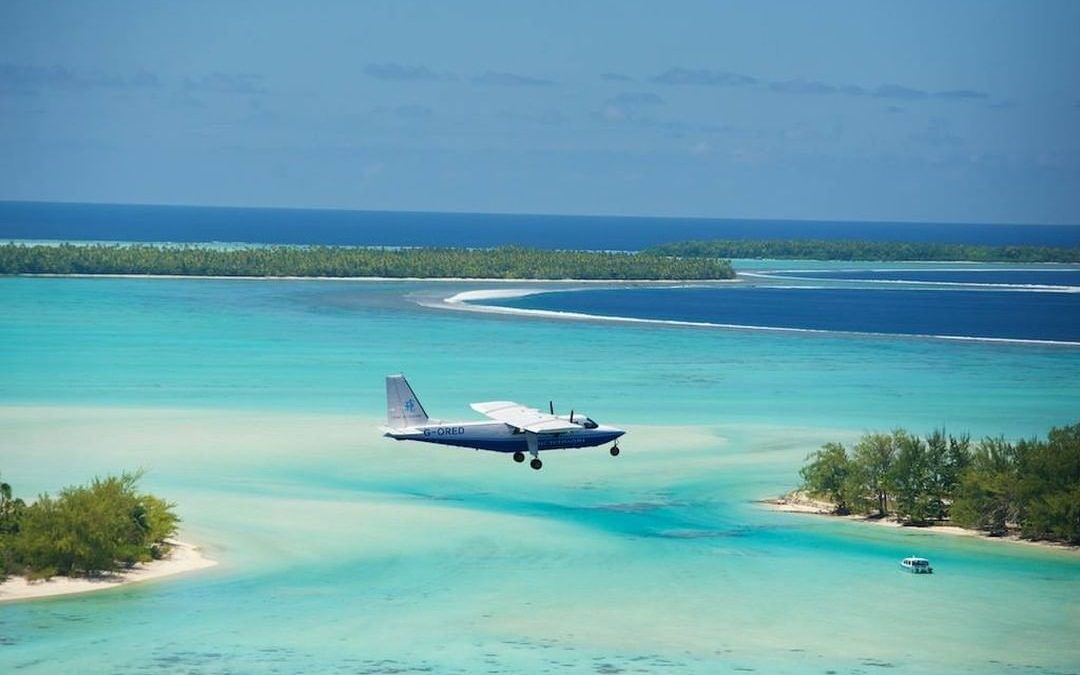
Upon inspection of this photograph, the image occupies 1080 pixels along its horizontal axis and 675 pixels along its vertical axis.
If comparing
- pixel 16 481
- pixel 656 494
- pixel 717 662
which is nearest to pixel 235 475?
pixel 16 481

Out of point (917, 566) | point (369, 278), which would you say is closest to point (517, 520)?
point (917, 566)

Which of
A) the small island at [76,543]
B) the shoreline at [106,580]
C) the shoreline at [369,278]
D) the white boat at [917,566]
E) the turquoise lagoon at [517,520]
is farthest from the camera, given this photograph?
the shoreline at [369,278]

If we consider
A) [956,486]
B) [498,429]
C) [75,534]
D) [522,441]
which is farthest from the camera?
[522,441]

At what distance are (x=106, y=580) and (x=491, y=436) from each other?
1688cm

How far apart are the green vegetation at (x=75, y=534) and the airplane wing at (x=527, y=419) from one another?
14933mm

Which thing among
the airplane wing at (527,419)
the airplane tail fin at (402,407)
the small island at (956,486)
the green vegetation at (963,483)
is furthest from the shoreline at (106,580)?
the green vegetation at (963,483)

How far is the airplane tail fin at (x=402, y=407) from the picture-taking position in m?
56.9

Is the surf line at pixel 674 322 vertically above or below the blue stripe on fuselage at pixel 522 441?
above

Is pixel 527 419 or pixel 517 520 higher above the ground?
pixel 527 419

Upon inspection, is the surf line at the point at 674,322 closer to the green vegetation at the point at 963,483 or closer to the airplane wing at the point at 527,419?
the green vegetation at the point at 963,483

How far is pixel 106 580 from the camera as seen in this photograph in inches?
1750

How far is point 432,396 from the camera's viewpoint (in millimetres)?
76438

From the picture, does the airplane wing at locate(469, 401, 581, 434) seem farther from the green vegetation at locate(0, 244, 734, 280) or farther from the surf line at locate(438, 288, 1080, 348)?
the green vegetation at locate(0, 244, 734, 280)

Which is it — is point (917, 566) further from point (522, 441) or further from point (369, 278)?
point (369, 278)
